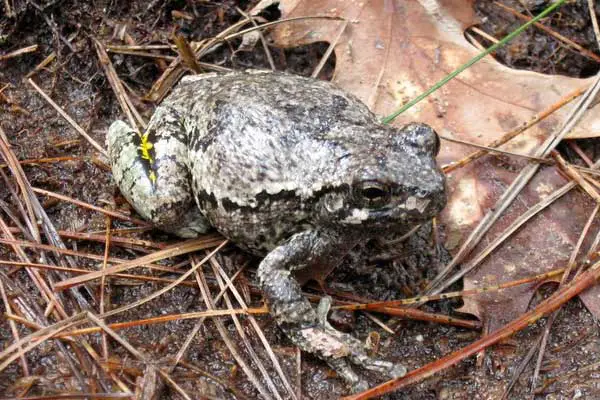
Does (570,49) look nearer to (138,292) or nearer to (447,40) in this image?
(447,40)

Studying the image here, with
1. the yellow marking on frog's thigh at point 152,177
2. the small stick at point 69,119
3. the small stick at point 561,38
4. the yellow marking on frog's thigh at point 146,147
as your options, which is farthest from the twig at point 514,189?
the small stick at point 69,119

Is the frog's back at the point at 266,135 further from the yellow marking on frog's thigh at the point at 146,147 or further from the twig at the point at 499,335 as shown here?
the twig at the point at 499,335

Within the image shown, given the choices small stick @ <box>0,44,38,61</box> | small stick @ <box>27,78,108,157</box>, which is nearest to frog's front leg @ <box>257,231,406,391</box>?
small stick @ <box>27,78,108,157</box>

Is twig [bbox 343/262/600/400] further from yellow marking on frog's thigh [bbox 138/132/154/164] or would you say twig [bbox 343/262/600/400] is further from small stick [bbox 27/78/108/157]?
small stick [bbox 27/78/108/157]

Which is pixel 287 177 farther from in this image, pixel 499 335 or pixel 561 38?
pixel 561 38

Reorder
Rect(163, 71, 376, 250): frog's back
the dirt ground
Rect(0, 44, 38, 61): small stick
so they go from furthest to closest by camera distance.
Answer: Rect(0, 44, 38, 61): small stick → Rect(163, 71, 376, 250): frog's back → the dirt ground

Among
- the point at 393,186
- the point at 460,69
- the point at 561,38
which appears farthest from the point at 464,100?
the point at 393,186

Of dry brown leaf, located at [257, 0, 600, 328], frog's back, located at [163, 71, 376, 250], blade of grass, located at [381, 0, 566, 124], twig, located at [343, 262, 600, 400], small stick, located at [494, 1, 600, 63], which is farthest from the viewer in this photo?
small stick, located at [494, 1, 600, 63]
